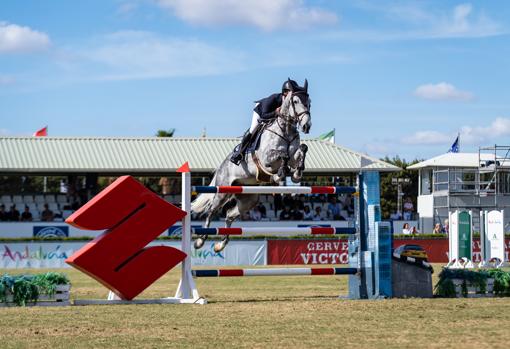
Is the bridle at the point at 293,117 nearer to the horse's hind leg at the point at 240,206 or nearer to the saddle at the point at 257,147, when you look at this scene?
the saddle at the point at 257,147

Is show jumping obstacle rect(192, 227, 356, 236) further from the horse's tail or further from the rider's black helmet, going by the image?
the rider's black helmet

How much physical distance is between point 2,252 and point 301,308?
1931 centimetres

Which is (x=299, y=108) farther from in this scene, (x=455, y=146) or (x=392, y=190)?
(x=392, y=190)

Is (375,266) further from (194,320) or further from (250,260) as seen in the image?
(250,260)

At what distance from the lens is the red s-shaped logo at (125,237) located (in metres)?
10.6

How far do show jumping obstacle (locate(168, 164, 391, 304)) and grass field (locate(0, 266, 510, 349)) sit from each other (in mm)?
410

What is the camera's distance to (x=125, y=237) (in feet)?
35.8

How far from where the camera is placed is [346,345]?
7195mm

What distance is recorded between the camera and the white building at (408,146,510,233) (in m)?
39.4

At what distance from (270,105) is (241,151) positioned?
825mm

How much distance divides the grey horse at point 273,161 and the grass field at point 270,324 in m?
1.66

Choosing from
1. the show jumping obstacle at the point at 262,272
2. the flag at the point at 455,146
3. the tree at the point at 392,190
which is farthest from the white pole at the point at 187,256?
the tree at the point at 392,190

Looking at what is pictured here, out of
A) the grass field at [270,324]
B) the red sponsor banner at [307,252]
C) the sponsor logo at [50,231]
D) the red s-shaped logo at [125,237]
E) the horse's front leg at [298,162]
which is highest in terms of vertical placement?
the horse's front leg at [298,162]

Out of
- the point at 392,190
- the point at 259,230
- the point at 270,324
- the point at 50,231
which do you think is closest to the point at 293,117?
the point at 259,230
